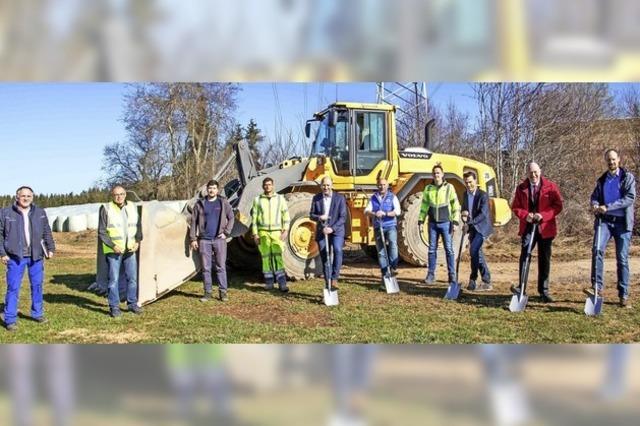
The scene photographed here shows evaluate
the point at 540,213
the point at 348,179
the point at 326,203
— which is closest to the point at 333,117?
the point at 348,179

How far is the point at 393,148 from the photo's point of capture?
6934mm

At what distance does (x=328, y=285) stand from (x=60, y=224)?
3148 millimetres

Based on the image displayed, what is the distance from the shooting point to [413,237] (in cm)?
710

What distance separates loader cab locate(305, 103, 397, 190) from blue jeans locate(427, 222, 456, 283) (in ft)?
2.76

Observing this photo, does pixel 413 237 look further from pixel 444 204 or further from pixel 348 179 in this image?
pixel 348 179

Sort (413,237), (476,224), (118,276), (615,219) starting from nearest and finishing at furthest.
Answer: (615,219) < (118,276) < (476,224) < (413,237)

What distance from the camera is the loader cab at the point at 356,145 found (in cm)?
677

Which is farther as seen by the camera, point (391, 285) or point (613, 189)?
point (391, 285)

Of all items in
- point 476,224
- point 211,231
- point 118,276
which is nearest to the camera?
point 118,276

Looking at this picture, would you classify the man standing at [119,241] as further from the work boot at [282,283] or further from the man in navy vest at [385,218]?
the man in navy vest at [385,218]

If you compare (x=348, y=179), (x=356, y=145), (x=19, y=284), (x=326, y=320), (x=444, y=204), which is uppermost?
(x=356, y=145)
